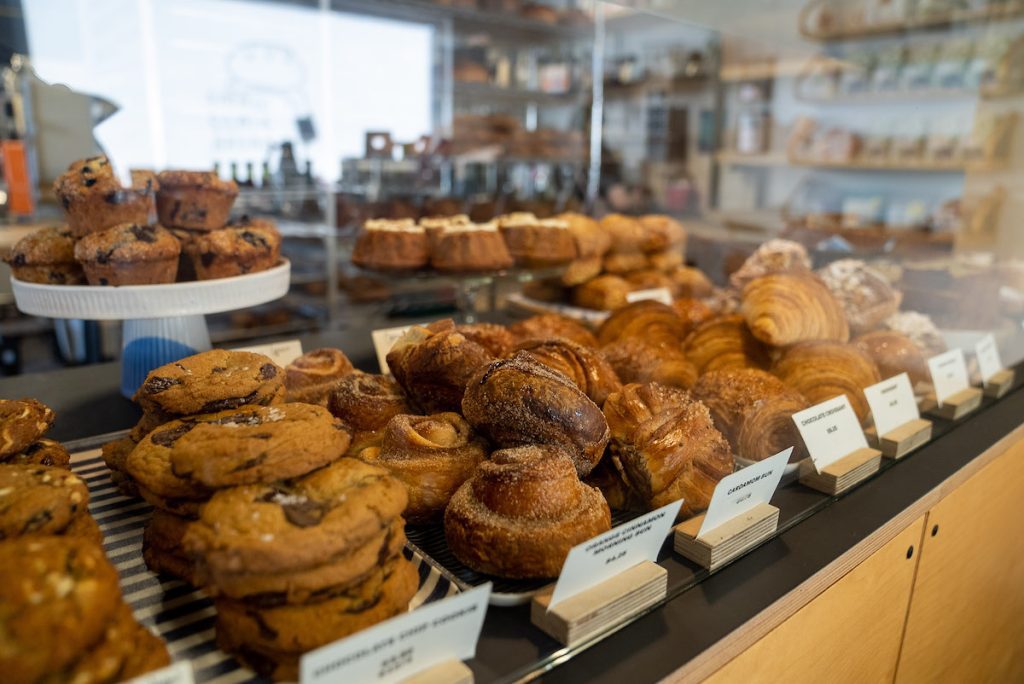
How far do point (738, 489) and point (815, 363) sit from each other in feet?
1.58

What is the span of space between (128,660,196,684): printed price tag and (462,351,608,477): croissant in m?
0.47

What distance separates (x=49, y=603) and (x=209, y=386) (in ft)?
1.25

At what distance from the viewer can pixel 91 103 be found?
2.75m

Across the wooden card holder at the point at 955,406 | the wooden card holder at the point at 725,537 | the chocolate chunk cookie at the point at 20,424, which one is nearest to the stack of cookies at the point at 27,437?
the chocolate chunk cookie at the point at 20,424

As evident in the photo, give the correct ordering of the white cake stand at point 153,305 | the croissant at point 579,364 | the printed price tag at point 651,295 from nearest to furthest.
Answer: the croissant at point 579,364 < the white cake stand at point 153,305 < the printed price tag at point 651,295

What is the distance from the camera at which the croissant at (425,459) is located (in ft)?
3.14

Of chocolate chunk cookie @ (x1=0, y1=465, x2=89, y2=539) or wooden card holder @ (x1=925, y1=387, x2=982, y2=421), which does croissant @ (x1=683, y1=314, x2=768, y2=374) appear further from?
chocolate chunk cookie @ (x1=0, y1=465, x2=89, y2=539)

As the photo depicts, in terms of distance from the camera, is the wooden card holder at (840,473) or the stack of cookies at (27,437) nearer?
the stack of cookies at (27,437)

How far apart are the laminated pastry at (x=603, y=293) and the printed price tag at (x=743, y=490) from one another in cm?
118

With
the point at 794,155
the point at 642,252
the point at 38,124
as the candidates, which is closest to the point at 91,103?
the point at 38,124

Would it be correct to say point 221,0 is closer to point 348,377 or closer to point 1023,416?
point 348,377

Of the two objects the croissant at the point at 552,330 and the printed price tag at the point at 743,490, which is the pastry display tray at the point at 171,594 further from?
the croissant at the point at 552,330

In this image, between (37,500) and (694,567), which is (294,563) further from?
(694,567)

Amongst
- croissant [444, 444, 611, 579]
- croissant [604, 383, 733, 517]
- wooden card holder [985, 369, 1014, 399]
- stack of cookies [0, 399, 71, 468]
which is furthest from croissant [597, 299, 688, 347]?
stack of cookies [0, 399, 71, 468]
